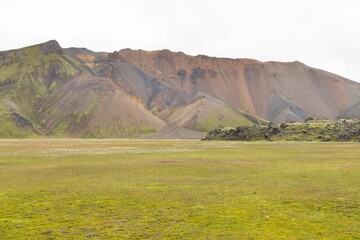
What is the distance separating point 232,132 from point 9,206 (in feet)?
521

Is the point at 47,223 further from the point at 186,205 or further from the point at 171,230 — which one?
the point at 186,205

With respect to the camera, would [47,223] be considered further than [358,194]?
No

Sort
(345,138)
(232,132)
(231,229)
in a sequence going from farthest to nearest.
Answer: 1. (232,132)
2. (345,138)
3. (231,229)

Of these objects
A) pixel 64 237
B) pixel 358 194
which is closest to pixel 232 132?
pixel 358 194

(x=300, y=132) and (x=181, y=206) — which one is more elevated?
(x=181, y=206)

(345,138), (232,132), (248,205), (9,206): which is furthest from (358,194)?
(232,132)

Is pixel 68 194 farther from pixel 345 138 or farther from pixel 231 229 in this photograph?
pixel 345 138

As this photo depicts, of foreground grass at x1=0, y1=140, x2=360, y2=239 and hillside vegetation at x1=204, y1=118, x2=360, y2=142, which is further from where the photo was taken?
hillside vegetation at x1=204, y1=118, x2=360, y2=142

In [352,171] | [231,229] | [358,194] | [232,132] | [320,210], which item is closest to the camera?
[231,229]

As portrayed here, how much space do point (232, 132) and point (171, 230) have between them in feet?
533

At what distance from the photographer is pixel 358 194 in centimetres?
2745

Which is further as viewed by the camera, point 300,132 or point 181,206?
point 300,132

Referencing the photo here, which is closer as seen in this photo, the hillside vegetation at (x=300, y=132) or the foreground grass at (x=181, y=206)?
the foreground grass at (x=181, y=206)

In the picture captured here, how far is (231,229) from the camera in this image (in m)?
19.1
